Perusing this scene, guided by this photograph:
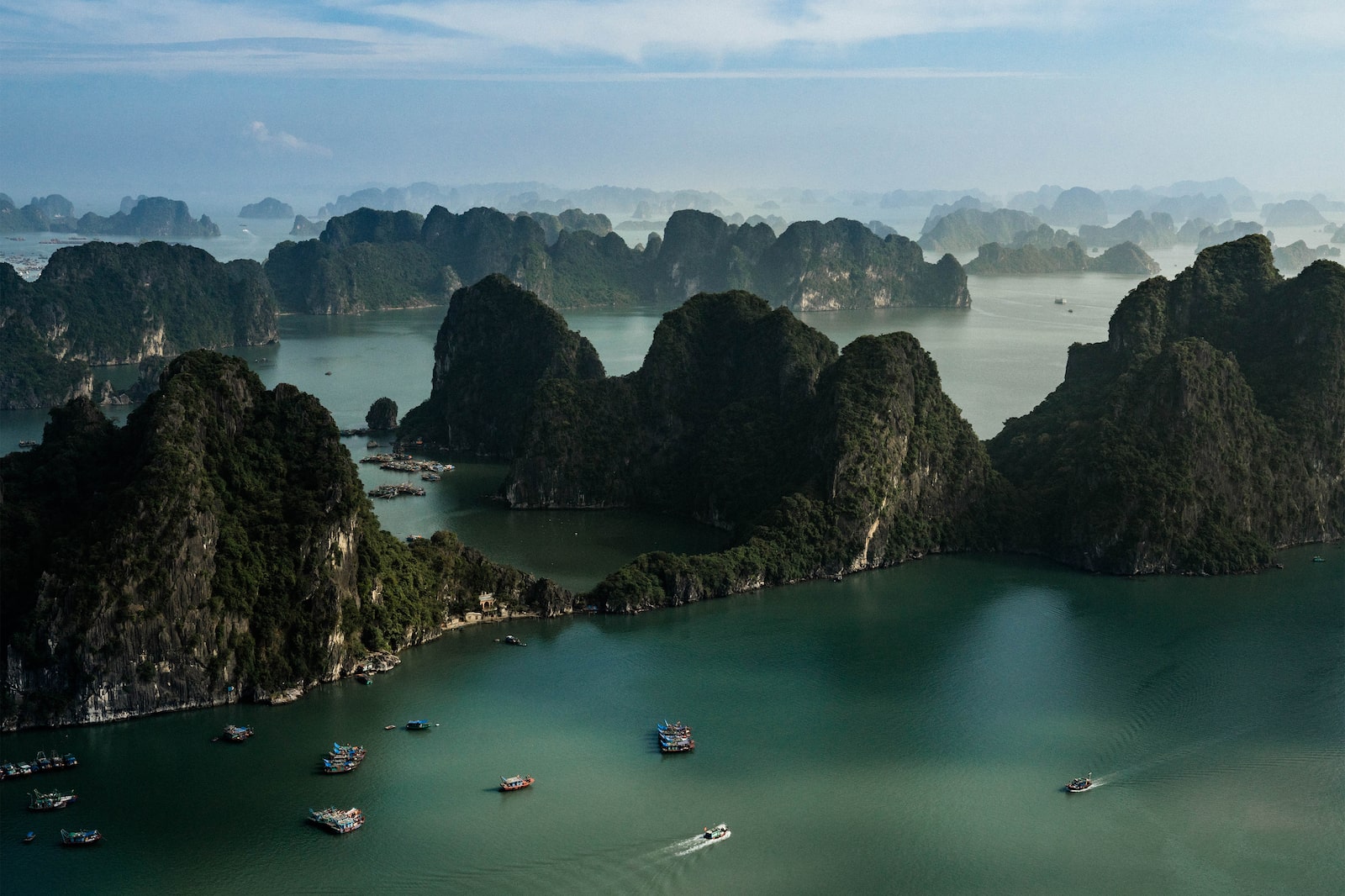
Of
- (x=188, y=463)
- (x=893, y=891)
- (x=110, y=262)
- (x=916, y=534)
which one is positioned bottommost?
(x=893, y=891)

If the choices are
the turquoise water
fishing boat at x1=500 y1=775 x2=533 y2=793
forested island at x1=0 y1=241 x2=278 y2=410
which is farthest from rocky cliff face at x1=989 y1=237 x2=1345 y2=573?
forested island at x1=0 y1=241 x2=278 y2=410

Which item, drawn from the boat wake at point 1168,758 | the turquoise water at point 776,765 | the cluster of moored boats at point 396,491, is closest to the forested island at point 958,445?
the turquoise water at point 776,765

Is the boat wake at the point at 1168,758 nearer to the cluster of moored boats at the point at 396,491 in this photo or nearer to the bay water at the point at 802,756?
the bay water at the point at 802,756

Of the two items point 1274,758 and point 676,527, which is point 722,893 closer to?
point 1274,758

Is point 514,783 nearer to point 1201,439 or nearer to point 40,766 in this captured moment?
point 40,766

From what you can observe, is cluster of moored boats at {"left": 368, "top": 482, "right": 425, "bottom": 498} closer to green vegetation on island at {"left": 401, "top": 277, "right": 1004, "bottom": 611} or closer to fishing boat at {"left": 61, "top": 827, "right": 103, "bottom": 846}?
green vegetation on island at {"left": 401, "top": 277, "right": 1004, "bottom": 611}

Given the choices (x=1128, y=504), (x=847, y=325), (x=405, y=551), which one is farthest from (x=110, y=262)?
(x=1128, y=504)

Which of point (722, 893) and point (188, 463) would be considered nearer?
point (722, 893)
